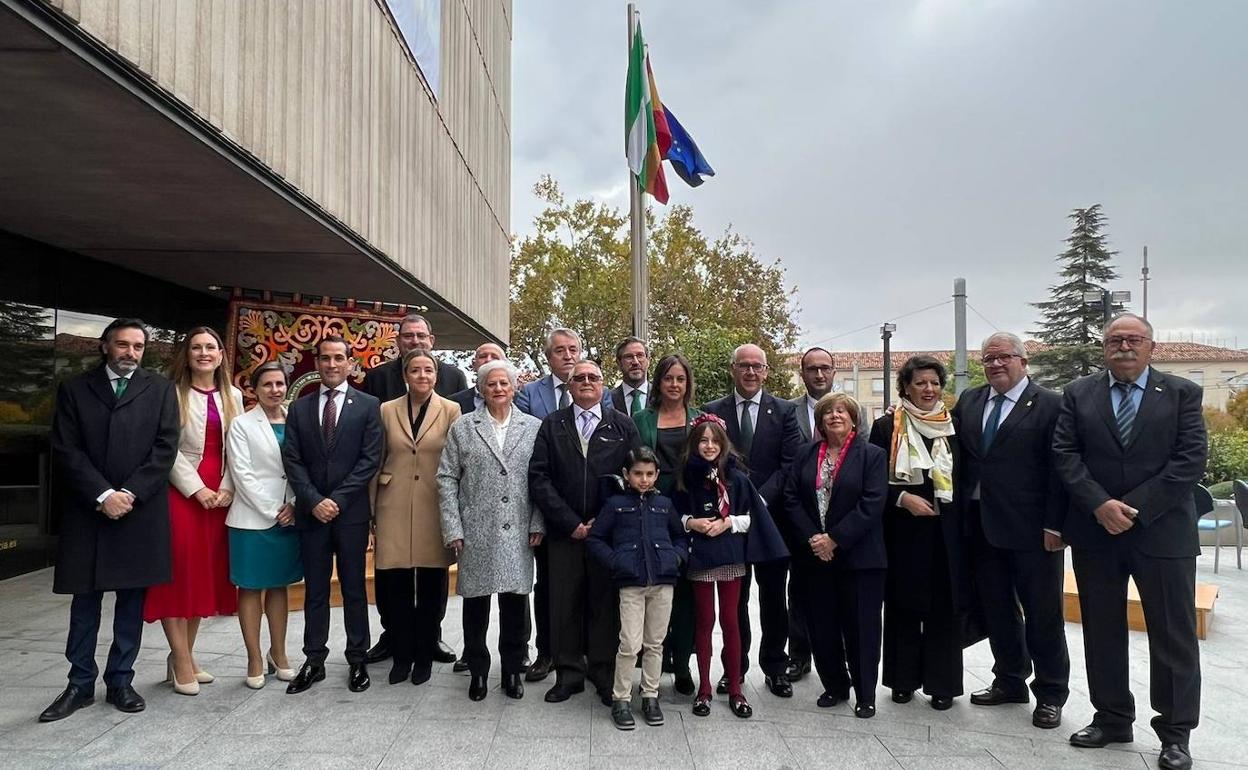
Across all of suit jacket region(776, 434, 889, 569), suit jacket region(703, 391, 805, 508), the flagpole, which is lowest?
suit jacket region(776, 434, 889, 569)

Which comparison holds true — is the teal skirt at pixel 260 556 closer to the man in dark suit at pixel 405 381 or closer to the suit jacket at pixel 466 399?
the man in dark suit at pixel 405 381

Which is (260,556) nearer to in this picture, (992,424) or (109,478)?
(109,478)

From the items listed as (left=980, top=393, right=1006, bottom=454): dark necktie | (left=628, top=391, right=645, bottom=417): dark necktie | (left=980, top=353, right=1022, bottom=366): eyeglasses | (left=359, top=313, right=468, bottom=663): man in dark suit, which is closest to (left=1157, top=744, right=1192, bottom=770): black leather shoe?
(left=980, top=393, right=1006, bottom=454): dark necktie

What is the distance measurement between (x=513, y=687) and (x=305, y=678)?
1.18 metres

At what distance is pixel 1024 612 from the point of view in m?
4.48

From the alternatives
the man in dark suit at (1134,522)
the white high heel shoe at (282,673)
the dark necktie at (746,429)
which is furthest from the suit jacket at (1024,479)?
the white high heel shoe at (282,673)

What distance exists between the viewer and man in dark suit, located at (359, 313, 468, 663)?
17.1 feet

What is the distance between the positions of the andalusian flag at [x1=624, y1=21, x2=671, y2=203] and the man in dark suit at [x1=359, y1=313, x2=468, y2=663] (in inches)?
176

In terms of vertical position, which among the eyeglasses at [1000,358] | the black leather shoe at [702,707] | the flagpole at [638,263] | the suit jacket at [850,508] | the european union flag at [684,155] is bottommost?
the black leather shoe at [702,707]

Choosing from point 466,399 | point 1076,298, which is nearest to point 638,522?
point 466,399

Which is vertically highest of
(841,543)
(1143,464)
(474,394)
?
(474,394)

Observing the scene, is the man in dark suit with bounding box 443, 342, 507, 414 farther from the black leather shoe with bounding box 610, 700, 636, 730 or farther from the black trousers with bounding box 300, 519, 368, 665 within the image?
the black leather shoe with bounding box 610, 700, 636, 730

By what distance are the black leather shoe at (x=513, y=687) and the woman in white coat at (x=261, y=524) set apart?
129 cm

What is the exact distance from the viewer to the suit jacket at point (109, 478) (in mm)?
4148
